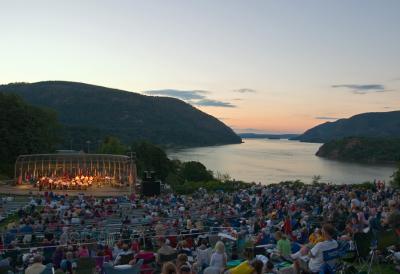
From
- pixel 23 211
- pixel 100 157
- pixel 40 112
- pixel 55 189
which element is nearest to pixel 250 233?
pixel 23 211

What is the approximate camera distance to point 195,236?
1252 centimetres

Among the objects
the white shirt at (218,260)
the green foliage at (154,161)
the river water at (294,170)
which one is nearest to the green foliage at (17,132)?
the green foliage at (154,161)

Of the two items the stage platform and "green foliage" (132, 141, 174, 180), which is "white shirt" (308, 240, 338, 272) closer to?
the stage platform

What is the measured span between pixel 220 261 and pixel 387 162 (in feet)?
430

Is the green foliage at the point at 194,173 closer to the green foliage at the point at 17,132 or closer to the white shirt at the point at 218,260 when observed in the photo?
the green foliage at the point at 17,132

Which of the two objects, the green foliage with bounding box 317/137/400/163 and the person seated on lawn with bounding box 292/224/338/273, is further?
the green foliage with bounding box 317/137/400/163

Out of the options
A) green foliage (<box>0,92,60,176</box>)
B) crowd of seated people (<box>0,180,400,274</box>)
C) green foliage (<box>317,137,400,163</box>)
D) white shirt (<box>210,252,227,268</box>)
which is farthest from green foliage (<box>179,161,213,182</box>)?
green foliage (<box>317,137,400,163</box>)

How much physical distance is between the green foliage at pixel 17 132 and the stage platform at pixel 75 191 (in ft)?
48.4

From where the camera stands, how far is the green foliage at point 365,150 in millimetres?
133125

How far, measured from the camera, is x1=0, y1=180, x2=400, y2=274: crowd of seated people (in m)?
7.21

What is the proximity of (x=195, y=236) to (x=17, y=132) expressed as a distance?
141 feet

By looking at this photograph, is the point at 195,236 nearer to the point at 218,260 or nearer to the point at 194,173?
the point at 218,260

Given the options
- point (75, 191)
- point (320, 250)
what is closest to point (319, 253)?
point (320, 250)

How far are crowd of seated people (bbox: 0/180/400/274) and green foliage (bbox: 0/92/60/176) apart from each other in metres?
29.7
